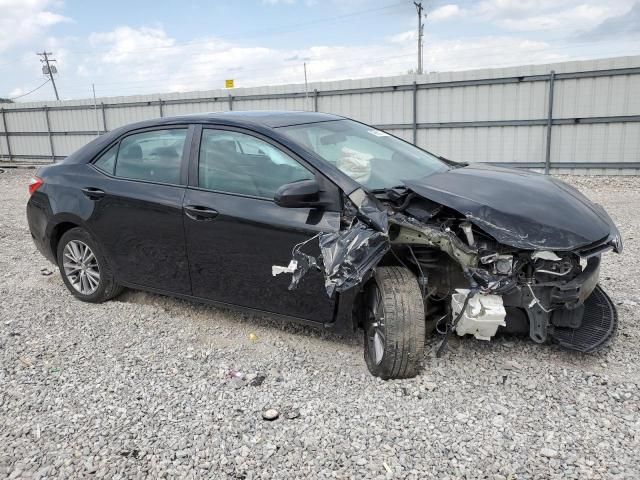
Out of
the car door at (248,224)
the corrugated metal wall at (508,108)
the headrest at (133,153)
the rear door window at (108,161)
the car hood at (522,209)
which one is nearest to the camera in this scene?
the car hood at (522,209)

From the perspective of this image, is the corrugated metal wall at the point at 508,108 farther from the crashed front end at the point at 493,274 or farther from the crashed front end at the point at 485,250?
the crashed front end at the point at 493,274

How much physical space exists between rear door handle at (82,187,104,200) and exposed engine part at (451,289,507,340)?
2935mm

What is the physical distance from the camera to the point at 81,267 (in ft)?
16.1

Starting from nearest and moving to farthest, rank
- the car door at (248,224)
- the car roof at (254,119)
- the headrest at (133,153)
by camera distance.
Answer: the car door at (248,224)
the car roof at (254,119)
the headrest at (133,153)

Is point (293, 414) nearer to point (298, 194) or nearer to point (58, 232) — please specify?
point (298, 194)

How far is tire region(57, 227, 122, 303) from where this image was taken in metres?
4.75

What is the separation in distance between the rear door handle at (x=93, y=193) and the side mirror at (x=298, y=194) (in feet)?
6.02

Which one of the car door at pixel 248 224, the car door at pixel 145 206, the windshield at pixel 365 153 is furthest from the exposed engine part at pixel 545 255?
the car door at pixel 145 206

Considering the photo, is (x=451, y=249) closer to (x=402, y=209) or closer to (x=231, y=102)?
(x=402, y=209)

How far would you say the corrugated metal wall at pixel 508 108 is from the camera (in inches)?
491

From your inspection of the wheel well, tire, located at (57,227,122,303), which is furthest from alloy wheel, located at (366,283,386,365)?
the wheel well

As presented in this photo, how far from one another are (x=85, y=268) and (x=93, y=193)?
0.71 metres

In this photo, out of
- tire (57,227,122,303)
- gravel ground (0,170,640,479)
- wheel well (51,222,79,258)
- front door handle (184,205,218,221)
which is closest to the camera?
gravel ground (0,170,640,479)

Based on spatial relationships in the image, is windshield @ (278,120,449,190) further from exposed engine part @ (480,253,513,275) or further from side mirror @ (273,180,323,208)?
exposed engine part @ (480,253,513,275)
